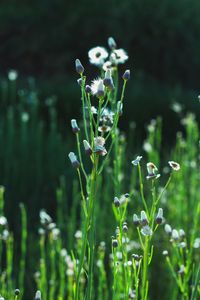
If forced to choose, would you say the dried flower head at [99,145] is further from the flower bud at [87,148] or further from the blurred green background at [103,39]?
the blurred green background at [103,39]

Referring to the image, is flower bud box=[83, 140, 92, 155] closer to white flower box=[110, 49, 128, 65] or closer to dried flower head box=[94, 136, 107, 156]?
dried flower head box=[94, 136, 107, 156]

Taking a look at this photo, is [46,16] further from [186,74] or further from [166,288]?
[166,288]

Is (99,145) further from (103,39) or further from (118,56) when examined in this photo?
(103,39)

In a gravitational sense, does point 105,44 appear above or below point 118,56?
above

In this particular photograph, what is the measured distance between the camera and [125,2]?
9.72 meters

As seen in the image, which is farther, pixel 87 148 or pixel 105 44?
pixel 105 44

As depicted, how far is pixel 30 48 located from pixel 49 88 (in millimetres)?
2083

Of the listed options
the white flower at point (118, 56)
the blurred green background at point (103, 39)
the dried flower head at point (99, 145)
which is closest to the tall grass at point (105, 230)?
the dried flower head at point (99, 145)

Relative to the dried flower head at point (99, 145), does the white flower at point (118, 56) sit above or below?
above

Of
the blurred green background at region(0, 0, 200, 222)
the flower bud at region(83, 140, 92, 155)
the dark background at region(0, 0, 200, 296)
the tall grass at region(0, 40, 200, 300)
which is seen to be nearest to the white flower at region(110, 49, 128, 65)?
the tall grass at region(0, 40, 200, 300)

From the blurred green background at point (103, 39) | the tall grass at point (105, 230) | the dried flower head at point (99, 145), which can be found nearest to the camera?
the dried flower head at point (99, 145)

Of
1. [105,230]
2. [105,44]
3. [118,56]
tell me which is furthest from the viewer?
[105,44]

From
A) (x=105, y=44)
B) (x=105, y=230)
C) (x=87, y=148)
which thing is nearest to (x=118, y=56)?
(x=87, y=148)

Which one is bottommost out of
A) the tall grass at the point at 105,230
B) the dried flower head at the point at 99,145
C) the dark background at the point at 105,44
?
the dried flower head at the point at 99,145
